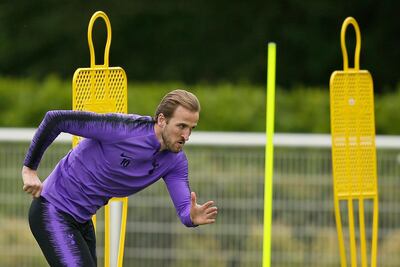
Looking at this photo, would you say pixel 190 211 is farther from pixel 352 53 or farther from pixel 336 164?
pixel 352 53

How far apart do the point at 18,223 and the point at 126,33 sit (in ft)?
22.1

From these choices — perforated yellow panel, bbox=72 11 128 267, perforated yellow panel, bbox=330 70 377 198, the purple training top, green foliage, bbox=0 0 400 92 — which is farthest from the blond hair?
green foliage, bbox=0 0 400 92

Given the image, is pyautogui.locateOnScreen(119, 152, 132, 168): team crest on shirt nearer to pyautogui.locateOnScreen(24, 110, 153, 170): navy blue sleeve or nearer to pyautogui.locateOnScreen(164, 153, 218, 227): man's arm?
pyautogui.locateOnScreen(24, 110, 153, 170): navy blue sleeve

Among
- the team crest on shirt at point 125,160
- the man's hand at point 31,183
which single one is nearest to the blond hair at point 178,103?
the team crest on shirt at point 125,160

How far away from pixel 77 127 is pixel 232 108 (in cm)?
525

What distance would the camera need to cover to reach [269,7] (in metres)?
15.9

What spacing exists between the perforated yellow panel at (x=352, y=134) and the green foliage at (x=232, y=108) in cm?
376

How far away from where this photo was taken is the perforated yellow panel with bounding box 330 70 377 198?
275 inches

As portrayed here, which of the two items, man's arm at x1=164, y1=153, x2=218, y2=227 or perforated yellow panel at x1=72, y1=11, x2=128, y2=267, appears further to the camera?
perforated yellow panel at x1=72, y1=11, x2=128, y2=267

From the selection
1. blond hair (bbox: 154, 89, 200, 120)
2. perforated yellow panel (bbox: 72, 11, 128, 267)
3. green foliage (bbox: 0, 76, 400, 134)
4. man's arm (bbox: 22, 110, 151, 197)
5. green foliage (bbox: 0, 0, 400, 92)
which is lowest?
man's arm (bbox: 22, 110, 151, 197)

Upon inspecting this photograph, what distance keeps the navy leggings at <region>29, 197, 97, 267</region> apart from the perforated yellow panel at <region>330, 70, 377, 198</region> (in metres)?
1.78

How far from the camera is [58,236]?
586 centimetres

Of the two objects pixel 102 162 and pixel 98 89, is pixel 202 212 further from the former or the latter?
pixel 98 89

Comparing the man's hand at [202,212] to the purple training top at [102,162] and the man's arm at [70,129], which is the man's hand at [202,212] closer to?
the purple training top at [102,162]
